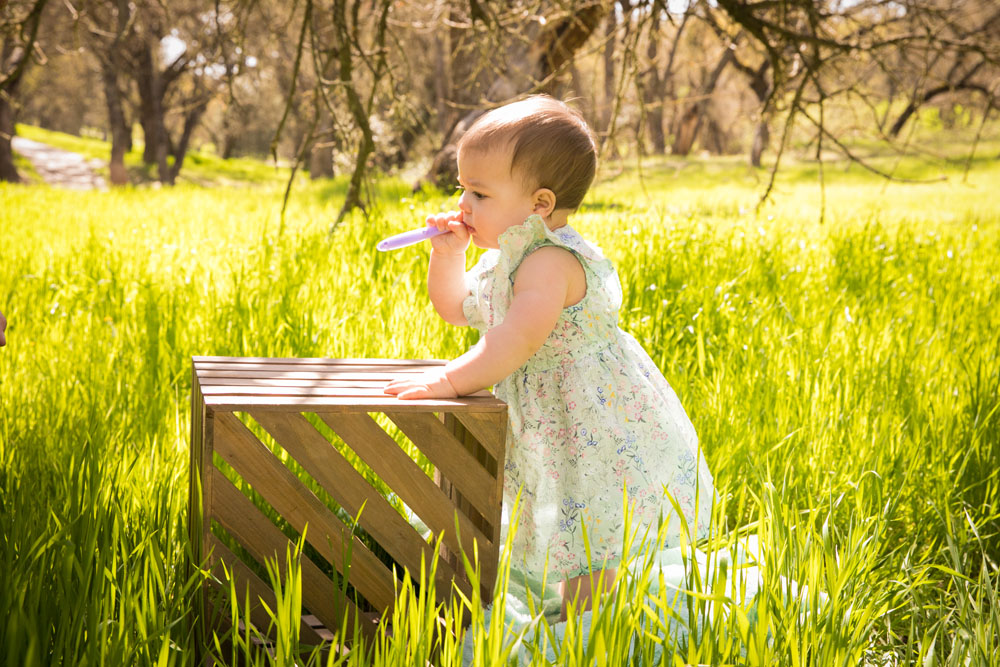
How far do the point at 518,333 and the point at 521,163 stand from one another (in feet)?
1.28

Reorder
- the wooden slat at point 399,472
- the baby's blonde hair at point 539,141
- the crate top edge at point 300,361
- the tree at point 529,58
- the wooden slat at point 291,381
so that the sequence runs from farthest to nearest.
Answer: the tree at point 529,58, the crate top edge at point 300,361, the baby's blonde hair at point 539,141, the wooden slat at point 291,381, the wooden slat at point 399,472

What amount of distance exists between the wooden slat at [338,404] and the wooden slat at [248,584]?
261 millimetres

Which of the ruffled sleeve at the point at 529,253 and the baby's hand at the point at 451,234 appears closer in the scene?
the ruffled sleeve at the point at 529,253

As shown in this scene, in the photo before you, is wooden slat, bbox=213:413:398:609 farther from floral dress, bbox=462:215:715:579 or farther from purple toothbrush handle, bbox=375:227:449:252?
purple toothbrush handle, bbox=375:227:449:252

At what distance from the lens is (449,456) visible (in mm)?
1746

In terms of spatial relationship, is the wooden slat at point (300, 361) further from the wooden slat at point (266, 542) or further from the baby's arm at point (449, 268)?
the wooden slat at point (266, 542)

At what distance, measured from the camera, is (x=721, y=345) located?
3.37m

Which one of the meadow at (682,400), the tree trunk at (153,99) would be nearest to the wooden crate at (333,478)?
the meadow at (682,400)

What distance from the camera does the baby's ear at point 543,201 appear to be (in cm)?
198

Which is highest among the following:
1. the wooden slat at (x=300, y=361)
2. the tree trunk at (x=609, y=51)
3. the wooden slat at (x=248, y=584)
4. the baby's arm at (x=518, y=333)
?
the tree trunk at (x=609, y=51)

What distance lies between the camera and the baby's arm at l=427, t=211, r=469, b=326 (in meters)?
2.10

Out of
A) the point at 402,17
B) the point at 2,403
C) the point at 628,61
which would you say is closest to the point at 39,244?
the point at 2,403

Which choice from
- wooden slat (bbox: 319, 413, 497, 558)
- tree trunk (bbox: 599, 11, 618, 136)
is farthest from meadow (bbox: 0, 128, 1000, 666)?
tree trunk (bbox: 599, 11, 618, 136)

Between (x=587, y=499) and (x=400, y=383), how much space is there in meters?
0.54
